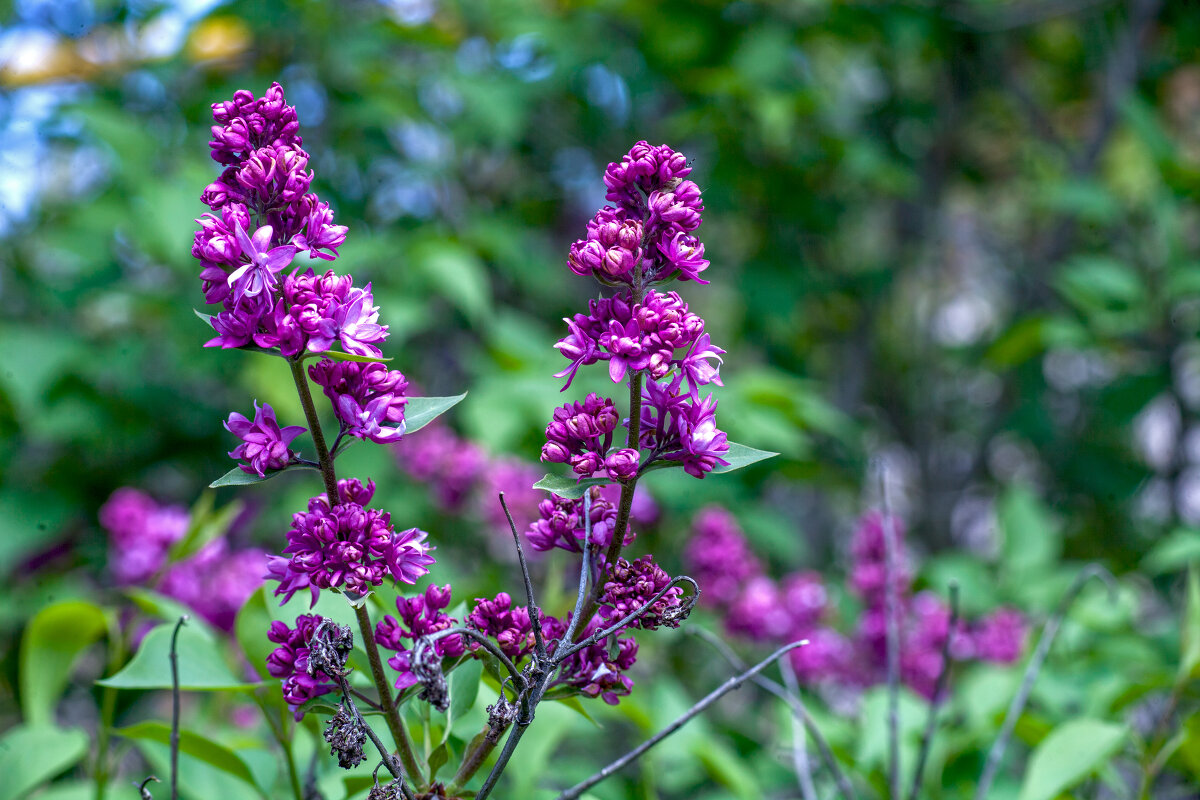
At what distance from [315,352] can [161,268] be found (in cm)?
241

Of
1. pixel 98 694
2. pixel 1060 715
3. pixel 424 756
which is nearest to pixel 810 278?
pixel 1060 715

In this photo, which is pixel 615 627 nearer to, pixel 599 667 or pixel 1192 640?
pixel 599 667

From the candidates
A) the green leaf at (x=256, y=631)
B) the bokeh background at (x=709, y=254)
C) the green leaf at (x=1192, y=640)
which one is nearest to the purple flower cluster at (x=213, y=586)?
the bokeh background at (x=709, y=254)

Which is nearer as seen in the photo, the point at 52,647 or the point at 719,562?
the point at 52,647

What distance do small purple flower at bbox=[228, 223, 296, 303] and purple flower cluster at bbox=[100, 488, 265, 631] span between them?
968 mm

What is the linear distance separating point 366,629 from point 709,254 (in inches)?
99.7

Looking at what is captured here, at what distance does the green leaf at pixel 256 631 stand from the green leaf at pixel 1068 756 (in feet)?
2.37

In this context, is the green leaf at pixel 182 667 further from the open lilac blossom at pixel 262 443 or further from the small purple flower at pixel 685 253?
the small purple flower at pixel 685 253

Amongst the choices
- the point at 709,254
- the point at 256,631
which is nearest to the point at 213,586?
the point at 256,631

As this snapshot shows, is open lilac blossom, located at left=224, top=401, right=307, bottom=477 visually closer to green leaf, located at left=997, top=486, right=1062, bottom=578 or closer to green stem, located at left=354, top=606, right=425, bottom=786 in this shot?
green stem, located at left=354, top=606, right=425, bottom=786

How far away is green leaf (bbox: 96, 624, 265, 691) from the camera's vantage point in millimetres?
700

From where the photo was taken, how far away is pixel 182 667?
0.72 m

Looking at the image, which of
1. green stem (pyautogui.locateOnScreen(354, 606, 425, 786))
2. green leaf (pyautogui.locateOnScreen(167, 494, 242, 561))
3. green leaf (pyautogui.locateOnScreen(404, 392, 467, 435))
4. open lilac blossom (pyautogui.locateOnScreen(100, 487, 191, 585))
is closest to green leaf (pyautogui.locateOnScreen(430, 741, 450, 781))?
green stem (pyautogui.locateOnScreen(354, 606, 425, 786))

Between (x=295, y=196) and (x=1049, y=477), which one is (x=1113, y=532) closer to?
(x=1049, y=477)
